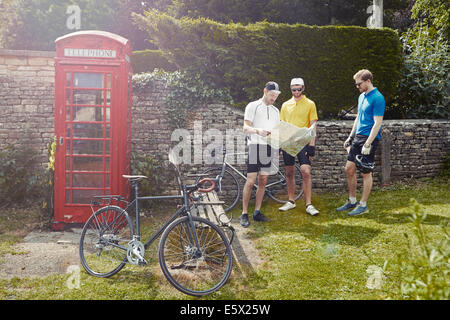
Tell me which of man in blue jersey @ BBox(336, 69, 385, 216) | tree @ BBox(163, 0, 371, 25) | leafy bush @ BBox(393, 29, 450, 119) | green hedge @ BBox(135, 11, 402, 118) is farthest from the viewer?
tree @ BBox(163, 0, 371, 25)

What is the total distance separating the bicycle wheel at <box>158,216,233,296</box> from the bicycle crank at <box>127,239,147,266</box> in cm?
24

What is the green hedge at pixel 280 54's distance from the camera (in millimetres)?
7656

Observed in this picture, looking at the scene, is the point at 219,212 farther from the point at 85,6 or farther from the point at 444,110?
the point at 85,6

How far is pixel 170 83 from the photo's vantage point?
7215mm

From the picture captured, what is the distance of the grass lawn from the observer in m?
3.51

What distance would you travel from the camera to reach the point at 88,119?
18.0 ft

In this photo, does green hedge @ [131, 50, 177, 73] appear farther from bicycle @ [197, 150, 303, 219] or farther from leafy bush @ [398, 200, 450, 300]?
leafy bush @ [398, 200, 450, 300]

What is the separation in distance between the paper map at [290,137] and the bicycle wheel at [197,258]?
2.00 metres

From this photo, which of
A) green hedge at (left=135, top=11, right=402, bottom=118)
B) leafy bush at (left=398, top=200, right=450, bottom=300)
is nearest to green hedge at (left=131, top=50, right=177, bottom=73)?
green hedge at (left=135, top=11, right=402, bottom=118)

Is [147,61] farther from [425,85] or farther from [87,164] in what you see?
[425,85]
